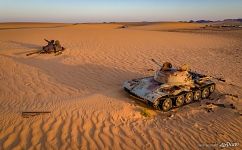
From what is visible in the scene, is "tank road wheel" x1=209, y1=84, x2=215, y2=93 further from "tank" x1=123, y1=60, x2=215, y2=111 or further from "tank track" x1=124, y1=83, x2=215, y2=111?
"tank" x1=123, y1=60, x2=215, y2=111

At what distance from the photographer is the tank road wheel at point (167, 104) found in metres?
9.16

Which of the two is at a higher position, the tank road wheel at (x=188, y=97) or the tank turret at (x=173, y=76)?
the tank turret at (x=173, y=76)

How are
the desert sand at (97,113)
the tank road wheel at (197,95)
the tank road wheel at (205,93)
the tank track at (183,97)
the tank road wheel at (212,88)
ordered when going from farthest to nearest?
the tank road wheel at (212,88) < the tank road wheel at (205,93) < the tank road wheel at (197,95) < the tank track at (183,97) < the desert sand at (97,113)

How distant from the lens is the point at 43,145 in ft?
22.1

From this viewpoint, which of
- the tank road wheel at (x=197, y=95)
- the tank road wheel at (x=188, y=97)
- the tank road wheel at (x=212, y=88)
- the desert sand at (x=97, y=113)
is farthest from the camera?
the tank road wheel at (x=212, y=88)

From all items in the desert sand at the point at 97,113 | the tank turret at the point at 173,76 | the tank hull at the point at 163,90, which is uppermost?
the tank turret at the point at 173,76

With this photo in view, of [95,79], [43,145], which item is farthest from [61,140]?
[95,79]

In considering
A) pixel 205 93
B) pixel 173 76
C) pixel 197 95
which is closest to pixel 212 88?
pixel 205 93

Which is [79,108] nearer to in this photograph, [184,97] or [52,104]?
[52,104]

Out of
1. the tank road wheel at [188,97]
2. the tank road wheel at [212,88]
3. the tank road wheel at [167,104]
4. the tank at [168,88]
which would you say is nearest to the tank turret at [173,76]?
the tank at [168,88]

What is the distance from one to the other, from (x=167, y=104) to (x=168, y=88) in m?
0.57

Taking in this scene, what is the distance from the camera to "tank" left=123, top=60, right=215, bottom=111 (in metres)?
9.12

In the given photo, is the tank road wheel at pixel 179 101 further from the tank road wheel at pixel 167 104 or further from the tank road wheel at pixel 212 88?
the tank road wheel at pixel 212 88

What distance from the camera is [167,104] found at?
930 cm
